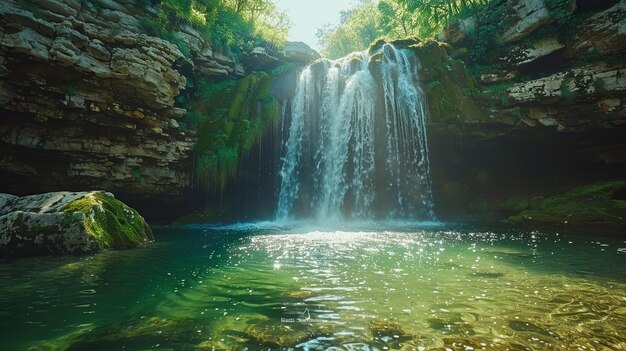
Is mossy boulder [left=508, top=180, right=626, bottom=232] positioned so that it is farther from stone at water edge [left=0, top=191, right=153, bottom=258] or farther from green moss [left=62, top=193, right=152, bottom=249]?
stone at water edge [left=0, top=191, right=153, bottom=258]

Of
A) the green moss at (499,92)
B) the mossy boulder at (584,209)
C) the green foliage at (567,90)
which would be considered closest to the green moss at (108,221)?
the mossy boulder at (584,209)

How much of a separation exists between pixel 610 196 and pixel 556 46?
722cm

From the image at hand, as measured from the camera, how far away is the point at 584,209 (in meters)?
12.6

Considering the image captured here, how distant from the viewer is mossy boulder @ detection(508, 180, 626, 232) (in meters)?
11.6

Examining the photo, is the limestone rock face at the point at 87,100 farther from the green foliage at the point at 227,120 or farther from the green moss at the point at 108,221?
the green moss at the point at 108,221

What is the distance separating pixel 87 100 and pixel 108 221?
7140 millimetres

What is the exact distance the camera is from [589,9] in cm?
1445

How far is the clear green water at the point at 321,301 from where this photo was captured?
2900mm

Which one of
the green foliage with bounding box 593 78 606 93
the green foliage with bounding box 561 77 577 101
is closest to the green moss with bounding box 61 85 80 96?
the green foliage with bounding box 561 77 577 101

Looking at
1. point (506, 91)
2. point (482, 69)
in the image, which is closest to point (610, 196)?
point (506, 91)

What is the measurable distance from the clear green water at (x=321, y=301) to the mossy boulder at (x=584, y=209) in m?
5.16

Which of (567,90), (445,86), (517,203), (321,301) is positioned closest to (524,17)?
(567,90)

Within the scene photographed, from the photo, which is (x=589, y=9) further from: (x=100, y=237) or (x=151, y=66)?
(x=100, y=237)

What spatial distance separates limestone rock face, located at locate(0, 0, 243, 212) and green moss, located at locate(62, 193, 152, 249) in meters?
6.07
